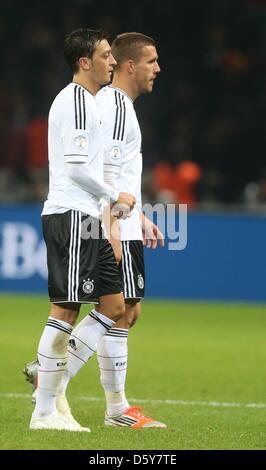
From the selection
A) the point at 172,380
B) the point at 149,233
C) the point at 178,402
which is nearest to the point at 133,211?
the point at 149,233

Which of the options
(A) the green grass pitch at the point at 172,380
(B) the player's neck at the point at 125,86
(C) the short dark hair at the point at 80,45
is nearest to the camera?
(A) the green grass pitch at the point at 172,380

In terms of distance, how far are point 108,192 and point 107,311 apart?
0.70 metres

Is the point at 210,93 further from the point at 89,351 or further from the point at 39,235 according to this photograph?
the point at 89,351

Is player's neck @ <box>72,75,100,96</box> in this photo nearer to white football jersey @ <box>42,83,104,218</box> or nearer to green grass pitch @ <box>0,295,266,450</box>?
white football jersey @ <box>42,83,104,218</box>

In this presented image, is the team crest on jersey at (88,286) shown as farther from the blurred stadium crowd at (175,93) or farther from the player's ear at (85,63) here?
the blurred stadium crowd at (175,93)

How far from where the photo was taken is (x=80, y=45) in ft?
21.5

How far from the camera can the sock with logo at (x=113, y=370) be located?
6.98 m

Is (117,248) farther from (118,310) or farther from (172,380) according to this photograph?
(172,380)

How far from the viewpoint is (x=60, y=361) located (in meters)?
6.50

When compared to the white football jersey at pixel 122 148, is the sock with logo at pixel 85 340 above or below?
below

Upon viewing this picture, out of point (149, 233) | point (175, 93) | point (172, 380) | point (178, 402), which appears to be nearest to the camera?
point (149, 233)

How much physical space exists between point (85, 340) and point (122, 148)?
1.14 metres

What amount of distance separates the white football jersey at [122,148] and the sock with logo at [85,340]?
580 mm

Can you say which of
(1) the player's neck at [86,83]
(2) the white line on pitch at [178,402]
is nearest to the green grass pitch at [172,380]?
(2) the white line on pitch at [178,402]
